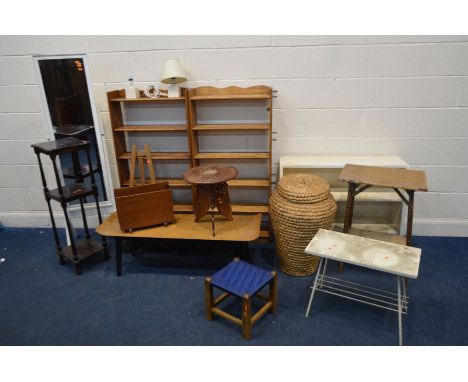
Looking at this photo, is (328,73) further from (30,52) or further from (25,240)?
Answer: (25,240)

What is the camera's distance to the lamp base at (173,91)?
307 cm

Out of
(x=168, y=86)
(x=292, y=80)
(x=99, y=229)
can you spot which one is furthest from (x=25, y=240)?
(x=292, y=80)

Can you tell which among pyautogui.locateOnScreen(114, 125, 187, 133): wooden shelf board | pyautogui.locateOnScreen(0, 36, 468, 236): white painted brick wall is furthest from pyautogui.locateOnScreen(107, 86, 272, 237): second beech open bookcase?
pyautogui.locateOnScreen(0, 36, 468, 236): white painted brick wall

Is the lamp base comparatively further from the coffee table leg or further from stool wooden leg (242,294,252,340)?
stool wooden leg (242,294,252,340)

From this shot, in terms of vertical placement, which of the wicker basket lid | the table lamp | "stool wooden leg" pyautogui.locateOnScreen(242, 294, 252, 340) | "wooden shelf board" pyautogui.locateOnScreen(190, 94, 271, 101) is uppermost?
the table lamp

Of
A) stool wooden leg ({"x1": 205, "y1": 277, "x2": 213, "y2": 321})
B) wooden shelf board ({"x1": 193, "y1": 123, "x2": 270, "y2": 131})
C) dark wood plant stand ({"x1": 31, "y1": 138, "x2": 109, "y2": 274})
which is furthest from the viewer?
wooden shelf board ({"x1": 193, "y1": 123, "x2": 270, "y2": 131})

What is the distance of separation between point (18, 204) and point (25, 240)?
0.45m

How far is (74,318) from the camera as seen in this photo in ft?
8.31

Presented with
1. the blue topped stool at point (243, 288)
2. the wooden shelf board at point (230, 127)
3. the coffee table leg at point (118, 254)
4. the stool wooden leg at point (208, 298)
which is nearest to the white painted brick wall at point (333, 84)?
the wooden shelf board at point (230, 127)

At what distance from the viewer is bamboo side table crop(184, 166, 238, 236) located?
277 cm

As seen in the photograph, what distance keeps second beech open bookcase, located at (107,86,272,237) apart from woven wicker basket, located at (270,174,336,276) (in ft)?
1.34

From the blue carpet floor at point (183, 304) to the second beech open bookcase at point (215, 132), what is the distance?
618mm

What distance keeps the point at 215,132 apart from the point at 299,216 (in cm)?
120

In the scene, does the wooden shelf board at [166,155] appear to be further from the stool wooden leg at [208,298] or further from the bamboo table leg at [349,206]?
the bamboo table leg at [349,206]
